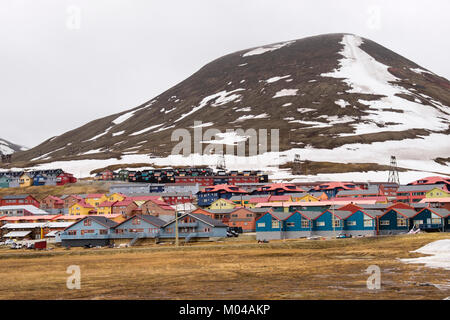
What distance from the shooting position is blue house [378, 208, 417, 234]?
7531cm

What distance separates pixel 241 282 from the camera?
36.9m

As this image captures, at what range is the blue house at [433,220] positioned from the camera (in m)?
74.7

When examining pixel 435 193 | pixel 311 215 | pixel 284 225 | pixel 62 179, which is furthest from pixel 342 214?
pixel 62 179

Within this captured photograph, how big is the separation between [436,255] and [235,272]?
1896 centimetres

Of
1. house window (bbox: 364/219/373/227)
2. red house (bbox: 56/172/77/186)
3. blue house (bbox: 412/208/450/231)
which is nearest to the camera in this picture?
blue house (bbox: 412/208/450/231)

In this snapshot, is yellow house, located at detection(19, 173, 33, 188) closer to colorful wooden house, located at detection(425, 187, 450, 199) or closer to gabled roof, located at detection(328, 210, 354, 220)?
colorful wooden house, located at detection(425, 187, 450, 199)

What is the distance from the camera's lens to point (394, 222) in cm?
7575

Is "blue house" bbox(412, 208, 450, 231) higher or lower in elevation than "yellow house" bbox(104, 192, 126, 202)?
lower

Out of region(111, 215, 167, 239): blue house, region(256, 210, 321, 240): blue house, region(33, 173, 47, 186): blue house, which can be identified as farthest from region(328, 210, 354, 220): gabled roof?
region(33, 173, 47, 186): blue house

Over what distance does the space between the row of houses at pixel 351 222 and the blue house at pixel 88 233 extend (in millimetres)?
22895

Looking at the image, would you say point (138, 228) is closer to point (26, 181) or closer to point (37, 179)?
point (37, 179)

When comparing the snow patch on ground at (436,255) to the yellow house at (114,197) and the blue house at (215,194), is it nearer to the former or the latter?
the blue house at (215,194)

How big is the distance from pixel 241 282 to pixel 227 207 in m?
73.9
